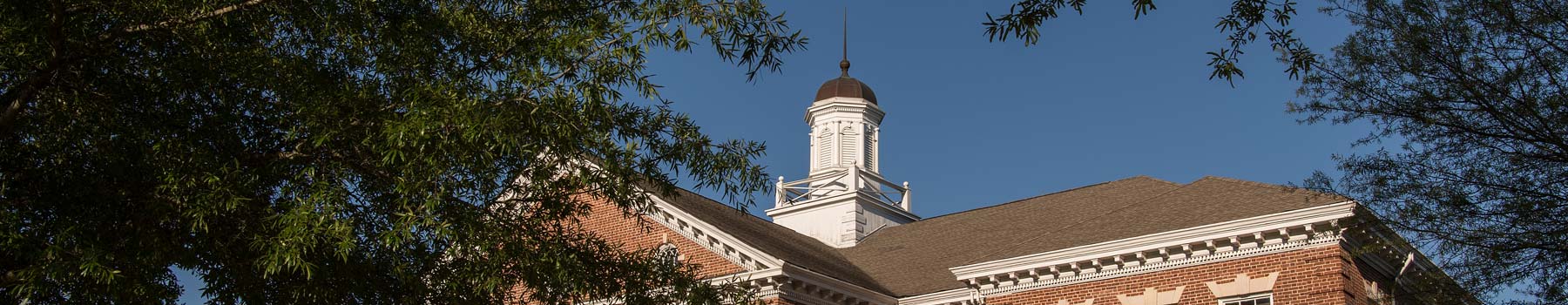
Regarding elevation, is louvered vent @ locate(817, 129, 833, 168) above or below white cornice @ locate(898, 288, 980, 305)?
above

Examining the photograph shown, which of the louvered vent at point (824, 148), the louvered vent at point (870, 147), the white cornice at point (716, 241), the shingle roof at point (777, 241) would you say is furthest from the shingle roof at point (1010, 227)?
the louvered vent at point (824, 148)

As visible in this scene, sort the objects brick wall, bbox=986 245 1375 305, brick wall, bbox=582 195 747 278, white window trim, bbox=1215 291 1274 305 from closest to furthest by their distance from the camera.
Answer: brick wall, bbox=986 245 1375 305 → white window trim, bbox=1215 291 1274 305 → brick wall, bbox=582 195 747 278

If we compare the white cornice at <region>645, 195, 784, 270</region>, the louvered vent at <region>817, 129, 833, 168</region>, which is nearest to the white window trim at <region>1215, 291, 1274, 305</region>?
the white cornice at <region>645, 195, 784, 270</region>

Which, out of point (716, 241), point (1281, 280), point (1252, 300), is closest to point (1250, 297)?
point (1252, 300)

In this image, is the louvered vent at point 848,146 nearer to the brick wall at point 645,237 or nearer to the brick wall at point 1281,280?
the brick wall at point 645,237

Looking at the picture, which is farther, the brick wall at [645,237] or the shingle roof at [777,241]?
the brick wall at [645,237]

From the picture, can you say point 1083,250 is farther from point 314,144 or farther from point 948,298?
point 314,144

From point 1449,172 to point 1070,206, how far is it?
15.2m

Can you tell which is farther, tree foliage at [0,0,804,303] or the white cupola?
the white cupola

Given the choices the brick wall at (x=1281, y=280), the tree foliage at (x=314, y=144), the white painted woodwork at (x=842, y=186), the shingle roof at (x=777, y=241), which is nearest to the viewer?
the tree foliage at (x=314, y=144)

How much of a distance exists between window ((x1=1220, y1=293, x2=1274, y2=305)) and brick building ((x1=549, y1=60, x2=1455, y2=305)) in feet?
0.10

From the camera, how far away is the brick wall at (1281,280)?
77.5 feet

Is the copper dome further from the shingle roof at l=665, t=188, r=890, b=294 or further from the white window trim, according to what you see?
the white window trim

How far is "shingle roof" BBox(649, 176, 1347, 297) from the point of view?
26.0m
